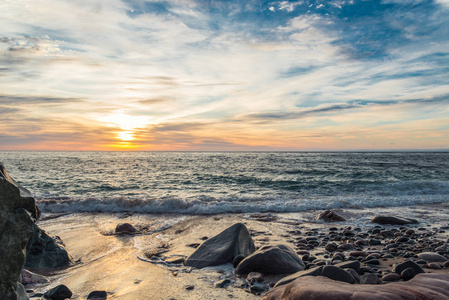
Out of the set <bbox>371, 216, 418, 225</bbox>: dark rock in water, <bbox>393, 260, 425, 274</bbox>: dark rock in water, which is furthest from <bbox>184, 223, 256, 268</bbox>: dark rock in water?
<bbox>371, 216, 418, 225</bbox>: dark rock in water

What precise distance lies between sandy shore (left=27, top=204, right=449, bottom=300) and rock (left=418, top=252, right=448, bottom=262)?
18.9 inches

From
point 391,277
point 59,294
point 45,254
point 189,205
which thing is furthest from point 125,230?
point 391,277

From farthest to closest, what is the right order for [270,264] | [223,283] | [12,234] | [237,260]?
[237,260], [270,264], [223,283], [12,234]

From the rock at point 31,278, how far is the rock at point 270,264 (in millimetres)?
3360

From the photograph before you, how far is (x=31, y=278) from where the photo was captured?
→ 15.1 feet

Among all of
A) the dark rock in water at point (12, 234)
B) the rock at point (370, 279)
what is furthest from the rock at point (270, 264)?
the dark rock in water at point (12, 234)

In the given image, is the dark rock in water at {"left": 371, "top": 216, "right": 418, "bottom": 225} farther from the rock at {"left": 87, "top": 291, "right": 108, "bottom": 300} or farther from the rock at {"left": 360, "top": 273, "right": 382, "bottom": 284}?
the rock at {"left": 87, "top": 291, "right": 108, "bottom": 300}

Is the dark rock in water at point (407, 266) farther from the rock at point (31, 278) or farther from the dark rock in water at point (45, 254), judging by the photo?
the dark rock in water at point (45, 254)

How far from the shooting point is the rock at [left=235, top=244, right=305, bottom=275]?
4.79 metres

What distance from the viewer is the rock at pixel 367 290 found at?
9.08 feet

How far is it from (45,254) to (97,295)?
225 cm

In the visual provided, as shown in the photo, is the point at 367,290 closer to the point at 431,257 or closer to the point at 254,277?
the point at 254,277

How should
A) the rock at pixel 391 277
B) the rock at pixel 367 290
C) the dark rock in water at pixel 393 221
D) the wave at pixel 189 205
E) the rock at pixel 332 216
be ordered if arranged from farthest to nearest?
the wave at pixel 189 205, the rock at pixel 332 216, the dark rock in water at pixel 393 221, the rock at pixel 391 277, the rock at pixel 367 290

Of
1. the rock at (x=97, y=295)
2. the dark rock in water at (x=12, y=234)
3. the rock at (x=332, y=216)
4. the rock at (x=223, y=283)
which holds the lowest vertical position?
the rock at (x=332, y=216)
